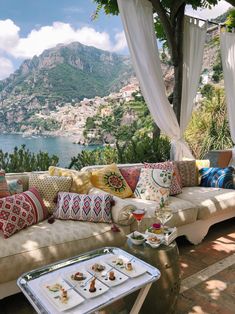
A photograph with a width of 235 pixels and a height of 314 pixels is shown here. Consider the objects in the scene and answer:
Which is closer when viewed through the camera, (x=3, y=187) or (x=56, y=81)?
(x=3, y=187)

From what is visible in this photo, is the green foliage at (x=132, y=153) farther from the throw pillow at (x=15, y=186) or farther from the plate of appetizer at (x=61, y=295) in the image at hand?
the plate of appetizer at (x=61, y=295)

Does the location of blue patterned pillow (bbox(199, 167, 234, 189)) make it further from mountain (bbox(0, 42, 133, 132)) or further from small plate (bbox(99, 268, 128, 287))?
mountain (bbox(0, 42, 133, 132))

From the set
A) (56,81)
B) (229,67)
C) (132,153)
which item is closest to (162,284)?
(132,153)

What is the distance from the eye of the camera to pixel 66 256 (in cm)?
208

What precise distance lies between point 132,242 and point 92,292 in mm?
596

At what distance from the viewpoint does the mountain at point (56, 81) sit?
22.8 ft

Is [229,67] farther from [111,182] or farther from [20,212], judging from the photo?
[20,212]

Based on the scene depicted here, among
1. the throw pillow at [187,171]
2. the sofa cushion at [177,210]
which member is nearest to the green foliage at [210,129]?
the throw pillow at [187,171]

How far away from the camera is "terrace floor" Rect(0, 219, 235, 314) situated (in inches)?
78.0

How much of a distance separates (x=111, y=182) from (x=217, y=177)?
4.91 feet

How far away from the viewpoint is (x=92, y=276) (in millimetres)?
1511

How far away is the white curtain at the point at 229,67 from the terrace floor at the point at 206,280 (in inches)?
107

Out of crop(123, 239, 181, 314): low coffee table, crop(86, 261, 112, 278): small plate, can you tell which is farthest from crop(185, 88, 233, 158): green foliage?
crop(86, 261, 112, 278): small plate

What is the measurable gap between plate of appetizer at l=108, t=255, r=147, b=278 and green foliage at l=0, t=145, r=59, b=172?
231 cm
